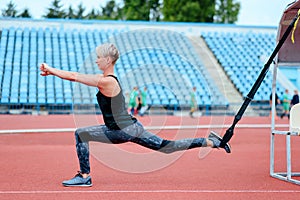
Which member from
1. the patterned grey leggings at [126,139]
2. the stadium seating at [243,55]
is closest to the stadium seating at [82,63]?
the stadium seating at [243,55]

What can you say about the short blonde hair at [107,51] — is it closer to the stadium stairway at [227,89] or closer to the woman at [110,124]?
the woman at [110,124]

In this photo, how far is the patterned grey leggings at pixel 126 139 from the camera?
7.08 m

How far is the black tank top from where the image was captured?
689 cm

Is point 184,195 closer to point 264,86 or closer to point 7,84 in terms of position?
point 7,84

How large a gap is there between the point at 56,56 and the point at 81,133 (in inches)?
1169

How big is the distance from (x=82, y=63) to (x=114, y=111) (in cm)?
2669

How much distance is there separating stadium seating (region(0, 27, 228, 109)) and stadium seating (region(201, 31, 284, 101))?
6.77 feet

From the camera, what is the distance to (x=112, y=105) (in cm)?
689

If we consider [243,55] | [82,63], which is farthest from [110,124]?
[243,55]

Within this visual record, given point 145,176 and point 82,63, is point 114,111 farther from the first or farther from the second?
point 82,63

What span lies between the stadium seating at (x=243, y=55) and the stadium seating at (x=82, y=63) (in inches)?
81.3

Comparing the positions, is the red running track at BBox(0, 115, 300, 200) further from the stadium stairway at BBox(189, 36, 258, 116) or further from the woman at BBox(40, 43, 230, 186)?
the stadium stairway at BBox(189, 36, 258, 116)

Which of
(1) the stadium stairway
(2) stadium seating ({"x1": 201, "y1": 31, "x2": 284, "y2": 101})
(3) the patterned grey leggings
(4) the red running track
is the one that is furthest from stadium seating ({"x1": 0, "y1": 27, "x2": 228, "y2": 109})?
(3) the patterned grey leggings

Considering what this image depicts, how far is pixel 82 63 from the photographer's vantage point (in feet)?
109
